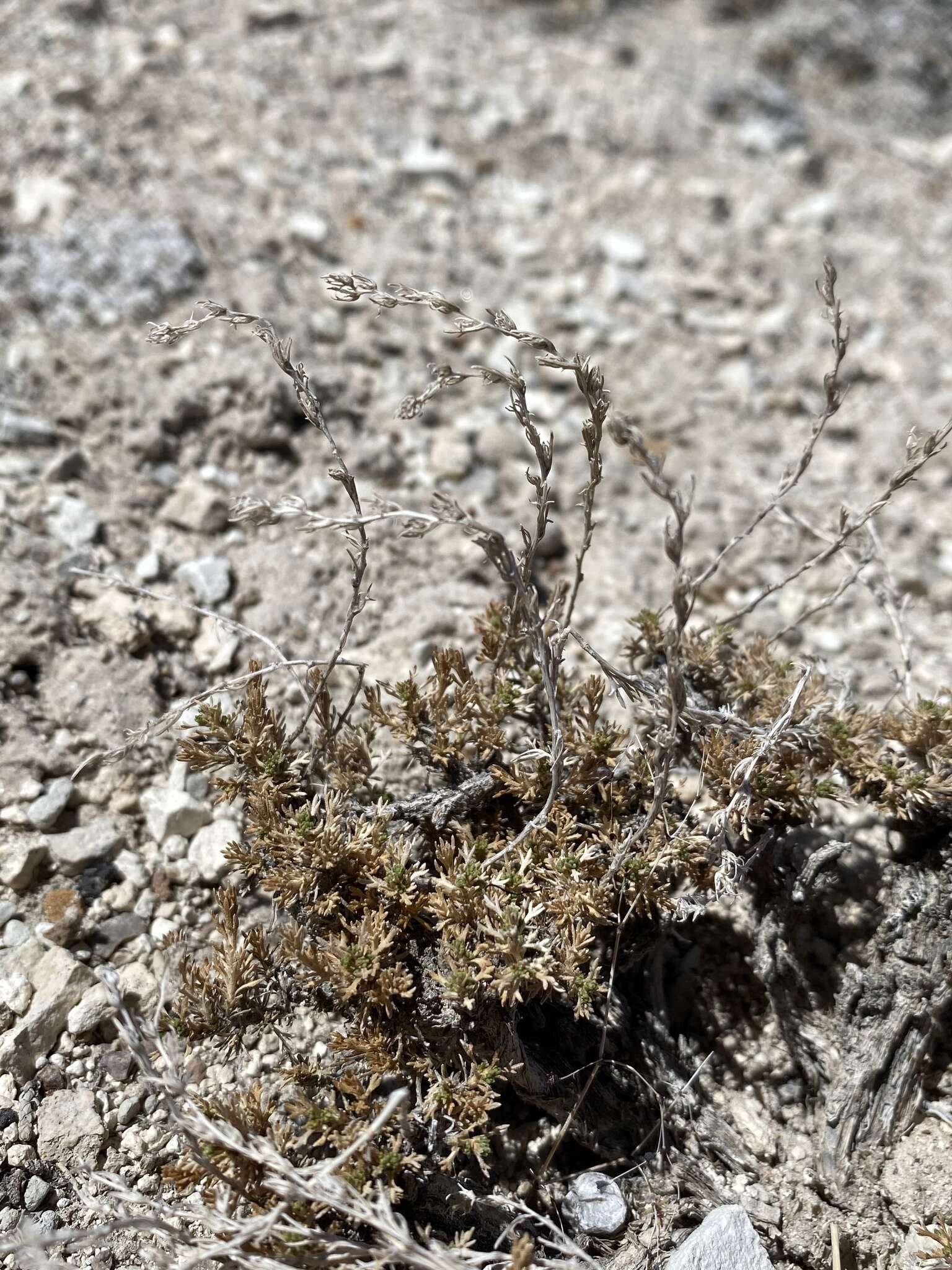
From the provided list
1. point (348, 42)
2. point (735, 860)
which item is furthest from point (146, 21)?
point (735, 860)

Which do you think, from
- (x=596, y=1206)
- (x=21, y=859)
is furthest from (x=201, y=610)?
(x=596, y=1206)

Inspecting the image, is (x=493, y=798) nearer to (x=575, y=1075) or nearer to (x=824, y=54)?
(x=575, y=1075)

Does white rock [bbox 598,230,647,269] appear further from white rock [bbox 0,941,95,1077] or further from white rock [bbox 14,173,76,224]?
white rock [bbox 0,941,95,1077]

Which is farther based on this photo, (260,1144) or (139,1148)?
(139,1148)

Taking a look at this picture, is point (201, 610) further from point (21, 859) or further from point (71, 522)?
point (71, 522)

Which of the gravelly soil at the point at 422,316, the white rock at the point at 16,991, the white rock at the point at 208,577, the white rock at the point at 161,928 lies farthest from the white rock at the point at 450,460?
the white rock at the point at 16,991

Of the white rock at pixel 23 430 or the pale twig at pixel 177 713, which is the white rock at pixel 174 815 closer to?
the pale twig at pixel 177 713
